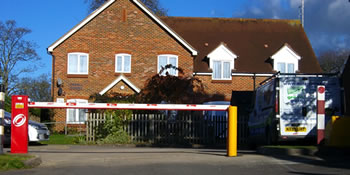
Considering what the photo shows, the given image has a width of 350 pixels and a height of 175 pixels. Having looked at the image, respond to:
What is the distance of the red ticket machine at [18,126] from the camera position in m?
11.0

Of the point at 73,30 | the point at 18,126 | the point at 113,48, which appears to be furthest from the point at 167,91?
the point at 18,126

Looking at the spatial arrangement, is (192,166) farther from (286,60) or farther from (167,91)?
(286,60)

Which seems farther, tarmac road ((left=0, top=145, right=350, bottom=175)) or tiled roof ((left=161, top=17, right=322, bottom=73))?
tiled roof ((left=161, top=17, right=322, bottom=73))

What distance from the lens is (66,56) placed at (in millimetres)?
29797

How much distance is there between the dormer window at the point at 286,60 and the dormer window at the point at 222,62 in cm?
300

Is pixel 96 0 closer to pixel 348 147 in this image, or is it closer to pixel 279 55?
pixel 279 55

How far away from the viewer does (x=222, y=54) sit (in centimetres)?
3238

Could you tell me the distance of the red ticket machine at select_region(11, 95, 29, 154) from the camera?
1103 cm

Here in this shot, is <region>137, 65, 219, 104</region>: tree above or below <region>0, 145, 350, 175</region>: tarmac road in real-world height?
above

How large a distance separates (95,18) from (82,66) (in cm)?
310

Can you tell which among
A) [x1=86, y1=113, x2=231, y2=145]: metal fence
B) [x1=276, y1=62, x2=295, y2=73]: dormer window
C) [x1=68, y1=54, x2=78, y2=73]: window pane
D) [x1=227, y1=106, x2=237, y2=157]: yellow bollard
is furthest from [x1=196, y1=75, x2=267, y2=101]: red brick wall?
[x1=227, y1=106, x2=237, y2=157]: yellow bollard

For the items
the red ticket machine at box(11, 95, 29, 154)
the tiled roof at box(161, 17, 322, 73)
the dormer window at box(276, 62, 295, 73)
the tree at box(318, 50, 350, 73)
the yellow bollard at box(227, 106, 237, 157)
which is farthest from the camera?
the tree at box(318, 50, 350, 73)

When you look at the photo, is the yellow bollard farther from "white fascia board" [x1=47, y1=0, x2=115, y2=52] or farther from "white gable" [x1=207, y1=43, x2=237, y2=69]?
"white gable" [x1=207, y1=43, x2=237, y2=69]

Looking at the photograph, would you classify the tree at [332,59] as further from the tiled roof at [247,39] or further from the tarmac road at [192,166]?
the tarmac road at [192,166]
